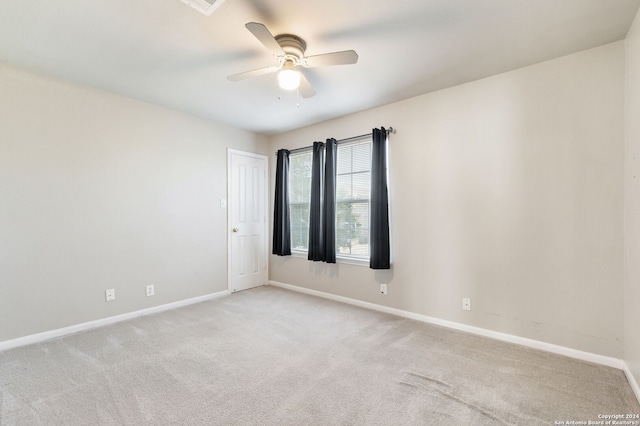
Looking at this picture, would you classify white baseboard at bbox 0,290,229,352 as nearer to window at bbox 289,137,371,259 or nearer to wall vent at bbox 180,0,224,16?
window at bbox 289,137,371,259

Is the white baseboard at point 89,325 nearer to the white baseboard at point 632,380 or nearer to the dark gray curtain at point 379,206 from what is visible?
the dark gray curtain at point 379,206

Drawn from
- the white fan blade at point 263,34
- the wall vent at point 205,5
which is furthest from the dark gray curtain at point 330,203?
the wall vent at point 205,5

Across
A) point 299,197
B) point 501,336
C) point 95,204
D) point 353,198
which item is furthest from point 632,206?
point 95,204

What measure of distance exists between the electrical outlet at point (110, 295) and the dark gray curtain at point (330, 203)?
98.6 inches

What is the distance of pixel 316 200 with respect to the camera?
13.5 feet

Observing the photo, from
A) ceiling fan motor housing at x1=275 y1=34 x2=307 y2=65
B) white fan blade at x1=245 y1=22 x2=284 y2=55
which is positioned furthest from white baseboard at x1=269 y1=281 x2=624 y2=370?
white fan blade at x1=245 y1=22 x2=284 y2=55

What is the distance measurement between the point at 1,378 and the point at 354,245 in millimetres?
3392

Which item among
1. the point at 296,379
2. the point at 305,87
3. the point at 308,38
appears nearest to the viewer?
the point at 296,379

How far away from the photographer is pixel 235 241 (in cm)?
445

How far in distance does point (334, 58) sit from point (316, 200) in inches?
89.0

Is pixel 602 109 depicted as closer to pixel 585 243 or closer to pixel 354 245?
pixel 585 243

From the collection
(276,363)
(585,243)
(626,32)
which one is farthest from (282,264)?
(626,32)

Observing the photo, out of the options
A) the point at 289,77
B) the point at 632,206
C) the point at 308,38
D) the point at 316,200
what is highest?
the point at 308,38

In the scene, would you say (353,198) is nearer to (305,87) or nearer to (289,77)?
(305,87)
